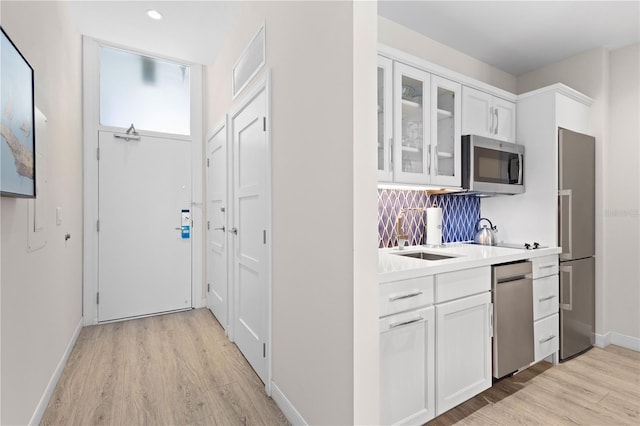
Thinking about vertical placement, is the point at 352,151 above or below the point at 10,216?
above

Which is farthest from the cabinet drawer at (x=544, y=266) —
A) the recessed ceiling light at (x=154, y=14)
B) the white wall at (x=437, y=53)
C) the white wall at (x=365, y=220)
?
the recessed ceiling light at (x=154, y=14)

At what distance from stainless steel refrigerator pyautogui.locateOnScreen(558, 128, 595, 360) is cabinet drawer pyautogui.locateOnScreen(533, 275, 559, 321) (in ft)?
0.41

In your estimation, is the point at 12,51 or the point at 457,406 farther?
the point at 457,406

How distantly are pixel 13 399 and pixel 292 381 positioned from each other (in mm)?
1220

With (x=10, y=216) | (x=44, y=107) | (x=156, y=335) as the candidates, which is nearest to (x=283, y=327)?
(x=10, y=216)

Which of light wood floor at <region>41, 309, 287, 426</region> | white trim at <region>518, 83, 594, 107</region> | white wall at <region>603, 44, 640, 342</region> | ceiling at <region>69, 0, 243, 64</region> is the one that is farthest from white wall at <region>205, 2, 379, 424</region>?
white wall at <region>603, 44, 640, 342</region>

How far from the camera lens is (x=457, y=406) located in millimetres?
1925

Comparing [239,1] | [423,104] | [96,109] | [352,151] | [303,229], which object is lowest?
[303,229]

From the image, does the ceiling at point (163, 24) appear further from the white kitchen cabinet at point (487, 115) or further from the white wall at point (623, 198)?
the white wall at point (623, 198)

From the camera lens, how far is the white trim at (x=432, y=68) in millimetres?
2070

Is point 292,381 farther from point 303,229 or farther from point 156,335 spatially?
point 156,335

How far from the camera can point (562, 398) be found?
2021mm

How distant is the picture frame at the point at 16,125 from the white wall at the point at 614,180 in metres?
4.03

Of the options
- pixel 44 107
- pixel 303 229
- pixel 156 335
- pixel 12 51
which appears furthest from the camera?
Answer: pixel 156 335
